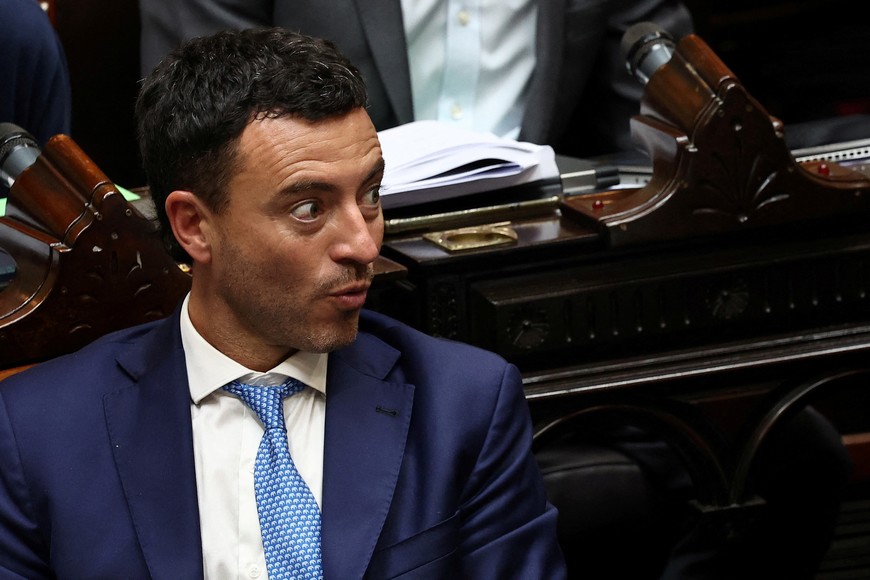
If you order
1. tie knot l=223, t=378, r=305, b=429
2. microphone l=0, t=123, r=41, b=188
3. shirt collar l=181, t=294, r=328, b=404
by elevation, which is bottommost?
tie knot l=223, t=378, r=305, b=429

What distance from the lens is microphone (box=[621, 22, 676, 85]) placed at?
1994 millimetres

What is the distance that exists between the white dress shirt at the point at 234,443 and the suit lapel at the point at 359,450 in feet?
0.08

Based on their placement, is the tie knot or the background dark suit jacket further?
the background dark suit jacket

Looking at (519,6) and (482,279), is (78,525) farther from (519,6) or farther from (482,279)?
(519,6)

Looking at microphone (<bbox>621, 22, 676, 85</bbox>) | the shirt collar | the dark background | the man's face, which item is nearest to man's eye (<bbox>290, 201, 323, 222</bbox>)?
the man's face

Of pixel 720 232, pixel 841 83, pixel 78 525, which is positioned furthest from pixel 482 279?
pixel 841 83

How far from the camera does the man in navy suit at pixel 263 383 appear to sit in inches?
53.6

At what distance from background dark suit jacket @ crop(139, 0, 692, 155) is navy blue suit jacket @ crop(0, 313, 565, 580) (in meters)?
1.07

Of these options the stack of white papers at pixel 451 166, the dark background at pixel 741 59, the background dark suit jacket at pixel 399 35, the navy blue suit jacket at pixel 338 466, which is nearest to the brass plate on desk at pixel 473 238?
the stack of white papers at pixel 451 166

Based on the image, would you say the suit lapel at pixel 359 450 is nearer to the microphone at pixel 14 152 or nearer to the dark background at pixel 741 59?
the microphone at pixel 14 152

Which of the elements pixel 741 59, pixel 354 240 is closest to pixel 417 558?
pixel 354 240

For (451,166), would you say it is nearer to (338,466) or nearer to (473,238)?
(473,238)

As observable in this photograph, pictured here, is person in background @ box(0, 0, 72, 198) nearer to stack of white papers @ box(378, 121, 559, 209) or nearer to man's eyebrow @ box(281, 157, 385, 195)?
stack of white papers @ box(378, 121, 559, 209)

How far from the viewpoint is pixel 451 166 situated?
189 cm
